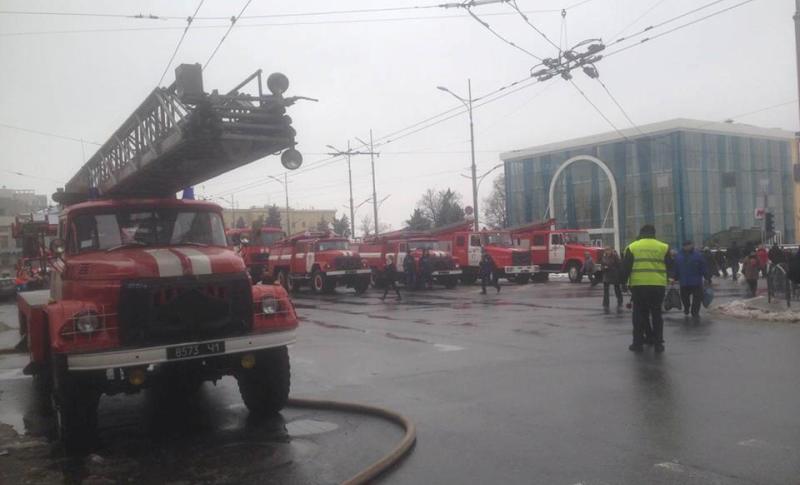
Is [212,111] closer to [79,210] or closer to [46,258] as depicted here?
[79,210]

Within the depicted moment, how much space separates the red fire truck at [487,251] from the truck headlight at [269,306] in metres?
25.2

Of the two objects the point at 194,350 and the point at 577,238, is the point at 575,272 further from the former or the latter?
the point at 194,350

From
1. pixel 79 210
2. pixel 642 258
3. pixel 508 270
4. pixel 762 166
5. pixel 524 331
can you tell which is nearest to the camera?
pixel 79 210

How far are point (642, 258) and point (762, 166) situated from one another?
186ft

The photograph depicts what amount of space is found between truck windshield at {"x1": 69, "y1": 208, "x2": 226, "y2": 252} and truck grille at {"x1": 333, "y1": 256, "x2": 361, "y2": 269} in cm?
2150

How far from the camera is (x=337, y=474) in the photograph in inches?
219

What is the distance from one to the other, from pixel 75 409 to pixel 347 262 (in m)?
23.5

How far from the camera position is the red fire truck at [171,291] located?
21.5ft

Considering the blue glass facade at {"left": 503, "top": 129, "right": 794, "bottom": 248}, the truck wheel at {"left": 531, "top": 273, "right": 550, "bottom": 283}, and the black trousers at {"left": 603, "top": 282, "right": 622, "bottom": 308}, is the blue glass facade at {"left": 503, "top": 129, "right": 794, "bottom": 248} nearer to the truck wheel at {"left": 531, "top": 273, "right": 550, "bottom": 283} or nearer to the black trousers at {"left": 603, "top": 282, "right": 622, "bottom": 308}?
the truck wheel at {"left": 531, "top": 273, "right": 550, "bottom": 283}

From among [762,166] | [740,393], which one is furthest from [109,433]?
[762,166]

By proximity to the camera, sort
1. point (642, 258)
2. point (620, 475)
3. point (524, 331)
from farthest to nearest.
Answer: point (524, 331) < point (642, 258) < point (620, 475)

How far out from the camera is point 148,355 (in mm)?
6504

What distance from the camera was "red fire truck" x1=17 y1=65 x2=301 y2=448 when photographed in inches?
258

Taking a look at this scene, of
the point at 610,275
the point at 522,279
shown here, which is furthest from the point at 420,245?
the point at 610,275
